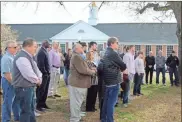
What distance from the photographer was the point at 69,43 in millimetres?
51625

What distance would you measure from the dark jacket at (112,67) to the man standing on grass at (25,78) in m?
1.65

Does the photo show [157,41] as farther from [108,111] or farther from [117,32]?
[108,111]

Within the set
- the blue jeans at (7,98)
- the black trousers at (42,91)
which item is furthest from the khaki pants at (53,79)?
the blue jeans at (7,98)

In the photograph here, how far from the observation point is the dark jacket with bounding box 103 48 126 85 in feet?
24.8

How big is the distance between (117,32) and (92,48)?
4792 centimetres

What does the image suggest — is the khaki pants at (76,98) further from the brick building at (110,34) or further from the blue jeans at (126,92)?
the brick building at (110,34)

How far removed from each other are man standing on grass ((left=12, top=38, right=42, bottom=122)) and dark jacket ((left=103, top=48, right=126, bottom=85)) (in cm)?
165

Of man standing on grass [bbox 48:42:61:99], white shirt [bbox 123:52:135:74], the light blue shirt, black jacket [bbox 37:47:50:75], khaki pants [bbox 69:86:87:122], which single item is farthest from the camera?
man standing on grass [bbox 48:42:61:99]

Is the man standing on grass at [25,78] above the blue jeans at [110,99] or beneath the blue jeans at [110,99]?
above

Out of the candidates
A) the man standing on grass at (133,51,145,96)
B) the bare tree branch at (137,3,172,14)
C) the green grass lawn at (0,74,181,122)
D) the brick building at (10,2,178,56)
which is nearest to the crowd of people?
the green grass lawn at (0,74,181,122)

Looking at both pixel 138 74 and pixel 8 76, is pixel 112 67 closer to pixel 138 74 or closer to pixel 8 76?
pixel 8 76

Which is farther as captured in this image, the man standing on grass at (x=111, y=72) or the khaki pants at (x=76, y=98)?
the khaki pants at (x=76, y=98)

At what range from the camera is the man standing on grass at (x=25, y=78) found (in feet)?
21.2

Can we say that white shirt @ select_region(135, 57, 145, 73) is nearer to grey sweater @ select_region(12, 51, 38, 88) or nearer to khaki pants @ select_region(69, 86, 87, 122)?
khaki pants @ select_region(69, 86, 87, 122)
